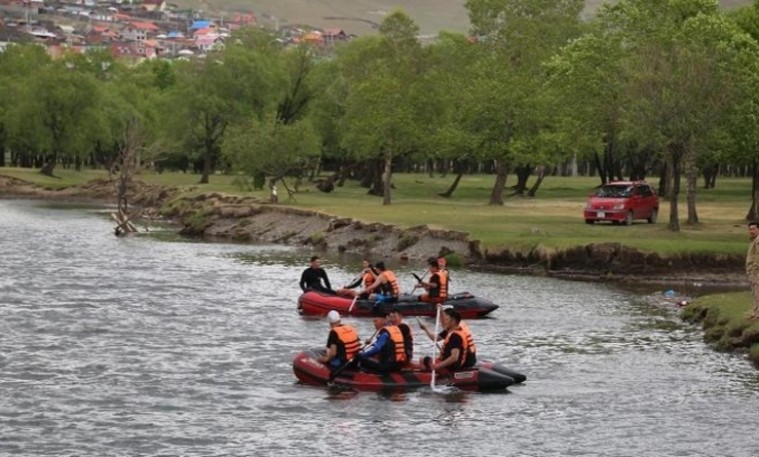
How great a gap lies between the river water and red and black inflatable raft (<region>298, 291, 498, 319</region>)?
80 cm

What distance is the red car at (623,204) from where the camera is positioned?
224 feet

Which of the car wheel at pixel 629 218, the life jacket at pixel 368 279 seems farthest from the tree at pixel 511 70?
the life jacket at pixel 368 279

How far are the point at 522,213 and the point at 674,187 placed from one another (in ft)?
46.4

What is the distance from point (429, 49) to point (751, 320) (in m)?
63.5

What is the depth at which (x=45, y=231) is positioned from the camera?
79.6 meters

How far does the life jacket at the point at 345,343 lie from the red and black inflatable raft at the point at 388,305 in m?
12.4

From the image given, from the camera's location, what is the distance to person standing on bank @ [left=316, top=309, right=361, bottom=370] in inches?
1260

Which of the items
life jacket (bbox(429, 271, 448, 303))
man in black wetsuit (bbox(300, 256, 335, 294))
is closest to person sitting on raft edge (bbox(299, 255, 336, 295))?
man in black wetsuit (bbox(300, 256, 335, 294))

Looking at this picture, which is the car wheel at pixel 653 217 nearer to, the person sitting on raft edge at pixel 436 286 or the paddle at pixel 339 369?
the person sitting on raft edge at pixel 436 286

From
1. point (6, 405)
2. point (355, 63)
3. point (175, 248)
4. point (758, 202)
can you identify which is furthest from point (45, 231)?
point (6, 405)

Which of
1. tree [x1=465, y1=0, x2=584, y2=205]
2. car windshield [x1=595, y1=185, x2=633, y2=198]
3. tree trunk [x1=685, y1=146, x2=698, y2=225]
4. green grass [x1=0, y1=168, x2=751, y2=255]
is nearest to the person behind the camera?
green grass [x1=0, y1=168, x2=751, y2=255]

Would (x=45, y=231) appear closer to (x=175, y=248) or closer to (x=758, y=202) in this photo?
(x=175, y=248)

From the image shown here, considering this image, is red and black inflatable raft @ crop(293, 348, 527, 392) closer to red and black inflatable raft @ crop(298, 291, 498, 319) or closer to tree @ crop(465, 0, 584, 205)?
red and black inflatable raft @ crop(298, 291, 498, 319)

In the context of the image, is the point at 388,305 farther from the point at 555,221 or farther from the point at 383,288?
the point at 555,221
